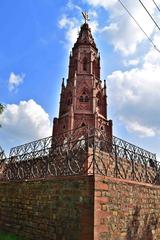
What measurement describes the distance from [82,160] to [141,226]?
288 cm

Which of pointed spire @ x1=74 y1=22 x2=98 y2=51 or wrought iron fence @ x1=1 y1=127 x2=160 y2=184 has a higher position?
pointed spire @ x1=74 y1=22 x2=98 y2=51

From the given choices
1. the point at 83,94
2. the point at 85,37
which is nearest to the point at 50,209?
the point at 83,94

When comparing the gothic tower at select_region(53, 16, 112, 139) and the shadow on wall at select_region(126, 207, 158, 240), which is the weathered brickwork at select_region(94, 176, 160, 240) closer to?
the shadow on wall at select_region(126, 207, 158, 240)

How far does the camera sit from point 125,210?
6906 mm

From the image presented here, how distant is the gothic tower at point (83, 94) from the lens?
30.8m

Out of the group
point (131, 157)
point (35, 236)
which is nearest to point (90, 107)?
point (131, 157)

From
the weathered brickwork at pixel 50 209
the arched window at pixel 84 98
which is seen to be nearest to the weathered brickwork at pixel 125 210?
the weathered brickwork at pixel 50 209

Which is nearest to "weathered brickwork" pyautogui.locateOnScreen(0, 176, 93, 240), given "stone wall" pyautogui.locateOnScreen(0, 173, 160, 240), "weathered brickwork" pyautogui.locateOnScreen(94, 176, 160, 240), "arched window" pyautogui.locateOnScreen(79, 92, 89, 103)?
"stone wall" pyautogui.locateOnScreen(0, 173, 160, 240)

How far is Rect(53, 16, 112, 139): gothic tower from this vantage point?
30.8 m

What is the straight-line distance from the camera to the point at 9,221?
28.4ft

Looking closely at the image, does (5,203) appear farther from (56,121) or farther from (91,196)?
(56,121)

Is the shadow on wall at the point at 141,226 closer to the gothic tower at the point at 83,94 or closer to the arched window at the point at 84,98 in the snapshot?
the gothic tower at the point at 83,94

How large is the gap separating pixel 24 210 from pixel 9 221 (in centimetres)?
110

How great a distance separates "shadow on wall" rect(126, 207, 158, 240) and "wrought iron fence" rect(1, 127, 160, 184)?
4.42 feet
